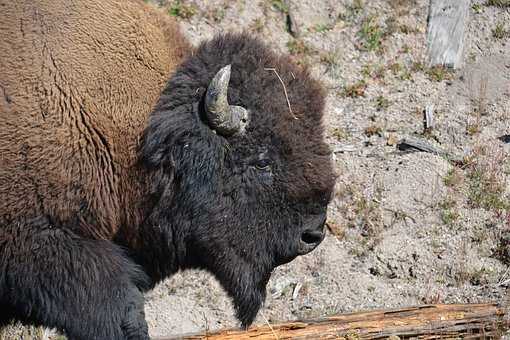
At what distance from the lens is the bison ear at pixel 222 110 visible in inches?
Answer: 181

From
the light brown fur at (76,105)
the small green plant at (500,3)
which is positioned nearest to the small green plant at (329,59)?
the small green plant at (500,3)

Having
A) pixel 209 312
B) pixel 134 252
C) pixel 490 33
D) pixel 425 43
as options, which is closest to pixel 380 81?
pixel 425 43

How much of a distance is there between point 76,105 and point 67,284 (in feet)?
3.15

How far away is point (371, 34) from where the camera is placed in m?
9.41

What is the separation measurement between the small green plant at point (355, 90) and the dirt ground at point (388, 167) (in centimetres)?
2

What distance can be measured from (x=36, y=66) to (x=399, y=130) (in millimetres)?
4766

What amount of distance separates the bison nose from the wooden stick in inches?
29.5

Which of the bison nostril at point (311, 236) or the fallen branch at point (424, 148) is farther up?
the bison nostril at point (311, 236)

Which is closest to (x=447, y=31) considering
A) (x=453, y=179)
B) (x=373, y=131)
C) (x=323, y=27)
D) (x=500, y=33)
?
(x=500, y=33)

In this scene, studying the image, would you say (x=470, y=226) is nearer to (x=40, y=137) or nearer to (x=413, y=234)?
(x=413, y=234)

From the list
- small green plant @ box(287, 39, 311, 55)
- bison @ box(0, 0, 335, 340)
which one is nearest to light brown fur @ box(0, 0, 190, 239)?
bison @ box(0, 0, 335, 340)

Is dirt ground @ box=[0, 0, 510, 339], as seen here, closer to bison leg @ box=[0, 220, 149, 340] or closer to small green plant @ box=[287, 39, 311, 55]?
small green plant @ box=[287, 39, 311, 55]

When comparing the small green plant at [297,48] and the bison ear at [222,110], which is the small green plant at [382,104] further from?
the bison ear at [222,110]

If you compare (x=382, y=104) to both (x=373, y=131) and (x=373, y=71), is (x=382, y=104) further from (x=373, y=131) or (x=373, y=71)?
→ (x=373, y=71)
